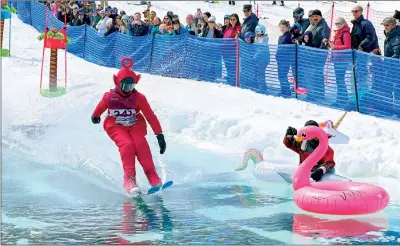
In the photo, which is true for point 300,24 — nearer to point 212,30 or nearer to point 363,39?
point 363,39

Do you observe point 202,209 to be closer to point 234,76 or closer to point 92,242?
point 92,242

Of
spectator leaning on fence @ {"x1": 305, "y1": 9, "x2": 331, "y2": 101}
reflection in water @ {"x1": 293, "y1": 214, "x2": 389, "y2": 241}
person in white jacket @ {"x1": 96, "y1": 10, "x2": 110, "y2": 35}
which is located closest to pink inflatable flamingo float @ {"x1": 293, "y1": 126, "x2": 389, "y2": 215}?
reflection in water @ {"x1": 293, "y1": 214, "x2": 389, "y2": 241}

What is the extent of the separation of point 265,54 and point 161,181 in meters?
5.99

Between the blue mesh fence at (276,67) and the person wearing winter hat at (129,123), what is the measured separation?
4185mm

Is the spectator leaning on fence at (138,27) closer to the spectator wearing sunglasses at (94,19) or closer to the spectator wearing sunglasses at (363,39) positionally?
the spectator wearing sunglasses at (94,19)

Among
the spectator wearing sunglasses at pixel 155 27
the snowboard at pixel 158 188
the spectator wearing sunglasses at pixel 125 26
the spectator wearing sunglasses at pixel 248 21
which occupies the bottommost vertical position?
the spectator wearing sunglasses at pixel 125 26

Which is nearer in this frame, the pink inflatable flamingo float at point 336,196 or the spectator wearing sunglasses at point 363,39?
the pink inflatable flamingo float at point 336,196

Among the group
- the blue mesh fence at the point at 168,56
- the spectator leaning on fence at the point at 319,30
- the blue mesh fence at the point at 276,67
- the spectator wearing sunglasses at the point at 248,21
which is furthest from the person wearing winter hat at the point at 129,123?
the blue mesh fence at the point at 168,56

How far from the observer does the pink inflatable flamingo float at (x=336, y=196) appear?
8.28 metres

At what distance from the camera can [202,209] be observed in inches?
351

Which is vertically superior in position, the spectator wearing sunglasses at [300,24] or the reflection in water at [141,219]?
the spectator wearing sunglasses at [300,24]

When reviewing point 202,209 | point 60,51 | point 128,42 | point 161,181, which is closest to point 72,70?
point 128,42

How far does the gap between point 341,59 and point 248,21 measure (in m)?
2.89

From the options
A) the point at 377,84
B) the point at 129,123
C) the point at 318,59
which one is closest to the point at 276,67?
the point at 318,59
